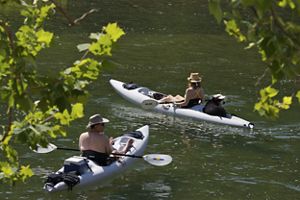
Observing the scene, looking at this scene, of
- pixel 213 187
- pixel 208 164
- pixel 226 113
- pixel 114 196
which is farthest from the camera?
pixel 226 113

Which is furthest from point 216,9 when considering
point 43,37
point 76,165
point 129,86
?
point 129,86

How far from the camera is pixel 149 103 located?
1692cm

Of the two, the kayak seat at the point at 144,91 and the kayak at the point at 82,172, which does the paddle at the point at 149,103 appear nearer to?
the kayak seat at the point at 144,91

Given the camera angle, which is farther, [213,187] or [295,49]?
[213,187]

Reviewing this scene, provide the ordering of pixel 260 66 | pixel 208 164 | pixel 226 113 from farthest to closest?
pixel 260 66
pixel 226 113
pixel 208 164

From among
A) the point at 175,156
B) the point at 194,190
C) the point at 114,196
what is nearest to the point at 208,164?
the point at 175,156

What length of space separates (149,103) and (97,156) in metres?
5.48

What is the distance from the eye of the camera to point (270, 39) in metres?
3.32

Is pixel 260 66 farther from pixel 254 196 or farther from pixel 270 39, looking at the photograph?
pixel 270 39

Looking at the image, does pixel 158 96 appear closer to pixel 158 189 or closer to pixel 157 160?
pixel 157 160

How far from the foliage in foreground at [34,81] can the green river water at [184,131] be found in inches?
5.7

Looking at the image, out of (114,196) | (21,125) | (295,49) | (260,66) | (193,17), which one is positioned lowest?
(114,196)

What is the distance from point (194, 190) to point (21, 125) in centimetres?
783

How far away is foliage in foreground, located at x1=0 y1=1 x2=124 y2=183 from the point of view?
3.77 m
